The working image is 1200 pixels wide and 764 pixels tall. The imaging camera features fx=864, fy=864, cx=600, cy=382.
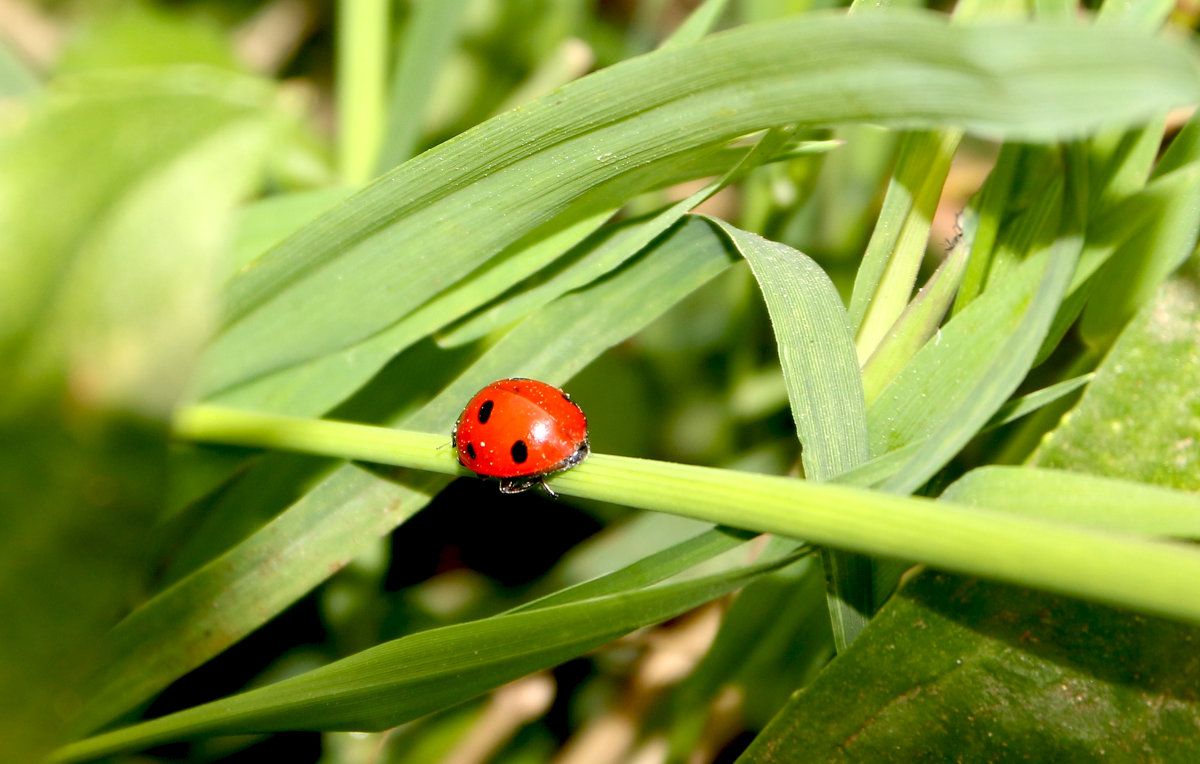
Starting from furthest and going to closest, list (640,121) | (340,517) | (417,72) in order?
1. (417,72)
2. (340,517)
3. (640,121)

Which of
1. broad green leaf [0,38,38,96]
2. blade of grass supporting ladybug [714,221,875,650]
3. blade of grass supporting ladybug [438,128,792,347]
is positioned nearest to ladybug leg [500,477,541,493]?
blade of grass supporting ladybug [438,128,792,347]

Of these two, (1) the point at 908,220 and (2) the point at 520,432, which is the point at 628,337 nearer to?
(2) the point at 520,432

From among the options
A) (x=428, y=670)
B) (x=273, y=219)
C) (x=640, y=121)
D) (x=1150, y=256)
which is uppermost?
(x=273, y=219)

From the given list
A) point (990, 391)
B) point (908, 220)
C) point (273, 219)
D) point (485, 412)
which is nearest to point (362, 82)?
point (273, 219)

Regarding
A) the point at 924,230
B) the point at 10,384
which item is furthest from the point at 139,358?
the point at 924,230

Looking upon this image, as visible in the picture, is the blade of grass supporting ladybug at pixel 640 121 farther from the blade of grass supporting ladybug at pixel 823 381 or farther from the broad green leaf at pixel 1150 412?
the broad green leaf at pixel 1150 412

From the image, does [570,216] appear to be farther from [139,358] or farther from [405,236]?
[139,358]
